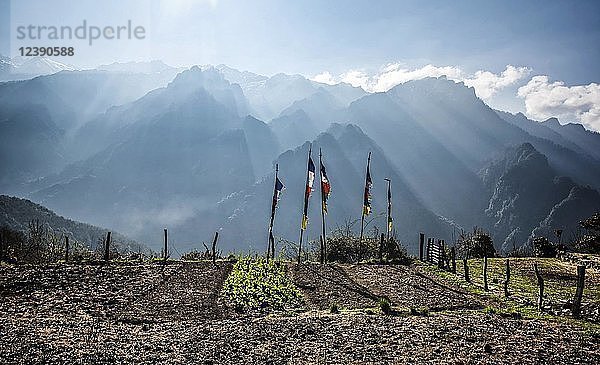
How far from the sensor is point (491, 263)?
22609 millimetres

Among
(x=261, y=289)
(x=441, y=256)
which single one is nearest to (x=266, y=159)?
(x=441, y=256)

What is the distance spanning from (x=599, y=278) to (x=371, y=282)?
29.2ft

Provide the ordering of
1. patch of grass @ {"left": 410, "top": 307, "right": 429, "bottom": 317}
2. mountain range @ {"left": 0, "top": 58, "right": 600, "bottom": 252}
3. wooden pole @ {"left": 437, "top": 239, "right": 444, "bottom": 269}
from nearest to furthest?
patch of grass @ {"left": 410, "top": 307, "right": 429, "bottom": 317}, wooden pole @ {"left": 437, "top": 239, "right": 444, "bottom": 269}, mountain range @ {"left": 0, "top": 58, "right": 600, "bottom": 252}

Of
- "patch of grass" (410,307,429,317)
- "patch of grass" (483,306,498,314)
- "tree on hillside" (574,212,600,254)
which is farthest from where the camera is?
"tree on hillside" (574,212,600,254)

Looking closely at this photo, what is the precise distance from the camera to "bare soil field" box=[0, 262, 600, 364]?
8242mm

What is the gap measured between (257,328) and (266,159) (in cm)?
10672

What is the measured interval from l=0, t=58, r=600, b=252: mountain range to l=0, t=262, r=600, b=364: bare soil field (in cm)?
5239

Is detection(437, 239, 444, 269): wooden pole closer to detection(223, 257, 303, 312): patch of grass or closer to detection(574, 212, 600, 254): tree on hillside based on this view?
detection(223, 257, 303, 312): patch of grass

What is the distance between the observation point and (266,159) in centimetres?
11625

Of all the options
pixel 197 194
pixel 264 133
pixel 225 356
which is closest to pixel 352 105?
→ pixel 264 133

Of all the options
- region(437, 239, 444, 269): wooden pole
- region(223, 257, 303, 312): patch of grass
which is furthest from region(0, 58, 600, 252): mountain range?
region(223, 257, 303, 312): patch of grass

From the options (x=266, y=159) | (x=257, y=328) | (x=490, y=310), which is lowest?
(x=490, y=310)

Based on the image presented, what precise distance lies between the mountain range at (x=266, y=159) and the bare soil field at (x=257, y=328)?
5239cm

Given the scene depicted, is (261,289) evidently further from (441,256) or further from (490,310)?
(441,256)
